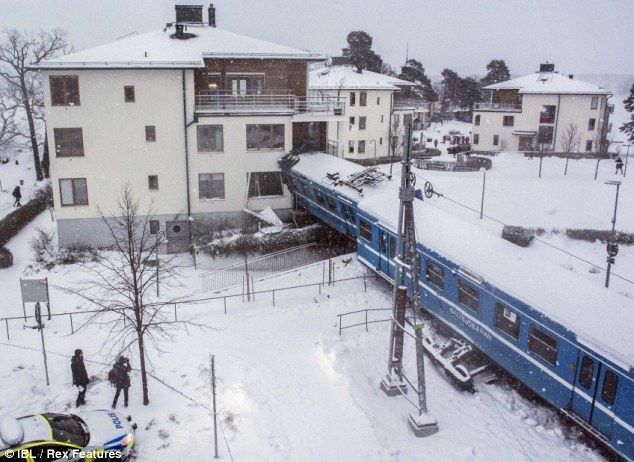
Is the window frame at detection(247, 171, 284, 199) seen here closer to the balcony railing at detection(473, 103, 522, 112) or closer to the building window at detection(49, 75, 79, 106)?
the building window at detection(49, 75, 79, 106)

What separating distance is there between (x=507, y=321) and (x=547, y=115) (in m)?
46.5

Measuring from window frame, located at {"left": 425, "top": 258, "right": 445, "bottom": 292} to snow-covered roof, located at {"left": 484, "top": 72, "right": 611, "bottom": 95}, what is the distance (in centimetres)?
4254

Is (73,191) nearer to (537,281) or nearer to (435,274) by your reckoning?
(435,274)

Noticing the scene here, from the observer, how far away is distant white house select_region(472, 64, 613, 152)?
5391cm

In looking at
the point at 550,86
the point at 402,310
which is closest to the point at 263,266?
the point at 402,310

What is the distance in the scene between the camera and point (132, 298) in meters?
18.5

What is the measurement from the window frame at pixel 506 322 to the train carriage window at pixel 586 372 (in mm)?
2039

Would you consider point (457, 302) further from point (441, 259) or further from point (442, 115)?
point (442, 115)

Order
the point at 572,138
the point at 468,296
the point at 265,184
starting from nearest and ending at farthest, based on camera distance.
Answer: the point at 468,296
the point at 265,184
the point at 572,138

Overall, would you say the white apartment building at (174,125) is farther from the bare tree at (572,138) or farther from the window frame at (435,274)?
the bare tree at (572,138)

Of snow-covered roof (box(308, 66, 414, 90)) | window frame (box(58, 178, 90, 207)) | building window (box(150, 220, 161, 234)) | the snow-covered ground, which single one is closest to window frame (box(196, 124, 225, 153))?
building window (box(150, 220, 161, 234))

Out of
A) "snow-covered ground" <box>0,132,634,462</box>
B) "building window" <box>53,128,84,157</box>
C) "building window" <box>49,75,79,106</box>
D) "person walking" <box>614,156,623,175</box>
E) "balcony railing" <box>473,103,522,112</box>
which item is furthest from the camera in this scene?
"balcony railing" <box>473,103,522,112</box>

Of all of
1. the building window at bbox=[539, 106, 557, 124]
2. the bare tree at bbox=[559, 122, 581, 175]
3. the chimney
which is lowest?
the bare tree at bbox=[559, 122, 581, 175]

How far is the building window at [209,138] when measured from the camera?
2994cm
